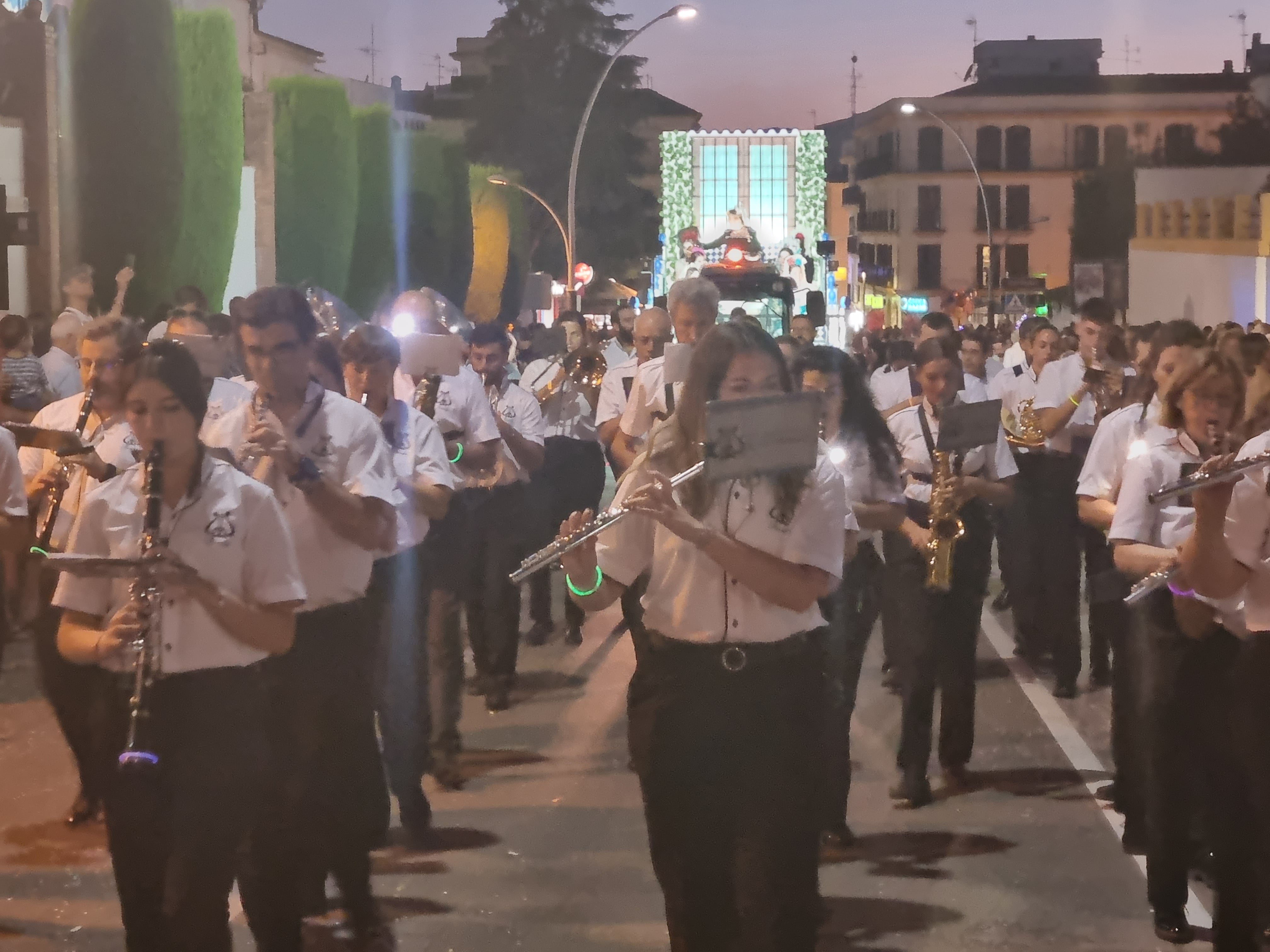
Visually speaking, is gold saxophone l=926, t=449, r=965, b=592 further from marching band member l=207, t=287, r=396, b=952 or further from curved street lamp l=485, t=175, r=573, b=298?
curved street lamp l=485, t=175, r=573, b=298

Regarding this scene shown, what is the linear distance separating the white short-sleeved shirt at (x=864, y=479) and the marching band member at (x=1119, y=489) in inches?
30.1

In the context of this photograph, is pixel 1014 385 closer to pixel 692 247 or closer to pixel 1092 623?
pixel 1092 623

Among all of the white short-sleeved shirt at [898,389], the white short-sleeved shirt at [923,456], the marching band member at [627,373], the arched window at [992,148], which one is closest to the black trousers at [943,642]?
the white short-sleeved shirt at [923,456]

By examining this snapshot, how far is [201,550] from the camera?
190 inches

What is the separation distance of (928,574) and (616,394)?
11.6 feet

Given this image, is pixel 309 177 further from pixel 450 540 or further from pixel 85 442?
pixel 85 442

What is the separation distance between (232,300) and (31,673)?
612 cm

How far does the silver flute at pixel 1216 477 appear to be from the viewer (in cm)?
516

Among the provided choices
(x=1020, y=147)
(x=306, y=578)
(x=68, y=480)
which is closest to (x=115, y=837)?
(x=306, y=578)

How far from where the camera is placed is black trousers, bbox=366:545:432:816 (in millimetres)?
7586

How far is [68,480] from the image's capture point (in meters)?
6.69

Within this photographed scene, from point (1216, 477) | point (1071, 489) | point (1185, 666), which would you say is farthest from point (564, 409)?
point (1216, 477)

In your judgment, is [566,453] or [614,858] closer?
[614,858]

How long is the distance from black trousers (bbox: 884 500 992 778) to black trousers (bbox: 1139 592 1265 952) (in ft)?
6.64
